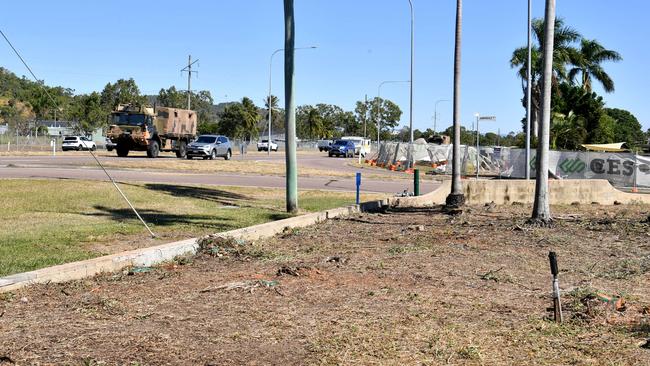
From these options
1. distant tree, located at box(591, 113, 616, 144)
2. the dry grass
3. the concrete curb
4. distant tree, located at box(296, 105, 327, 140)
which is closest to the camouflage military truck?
the dry grass

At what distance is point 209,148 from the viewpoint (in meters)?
44.2

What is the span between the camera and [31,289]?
734 cm

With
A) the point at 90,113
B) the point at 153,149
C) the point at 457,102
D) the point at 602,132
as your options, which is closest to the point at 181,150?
the point at 153,149

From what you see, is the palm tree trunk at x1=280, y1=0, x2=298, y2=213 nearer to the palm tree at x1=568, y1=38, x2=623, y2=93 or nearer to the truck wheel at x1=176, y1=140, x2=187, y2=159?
the truck wheel at x1=176, y1=140, x2=187, y2=159

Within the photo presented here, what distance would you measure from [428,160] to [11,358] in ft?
143

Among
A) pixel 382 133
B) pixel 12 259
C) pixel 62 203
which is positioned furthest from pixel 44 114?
pixel 12 259

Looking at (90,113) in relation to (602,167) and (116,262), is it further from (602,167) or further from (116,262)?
(116,262)

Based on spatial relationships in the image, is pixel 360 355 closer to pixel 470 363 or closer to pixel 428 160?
pixel 470 363

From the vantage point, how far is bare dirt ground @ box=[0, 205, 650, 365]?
17.9ft

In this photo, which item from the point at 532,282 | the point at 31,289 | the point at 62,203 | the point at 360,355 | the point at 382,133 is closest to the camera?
the point at 360,355

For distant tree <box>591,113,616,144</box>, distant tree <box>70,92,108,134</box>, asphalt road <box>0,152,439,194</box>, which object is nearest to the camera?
asphalt road <box>0,152,439,194</box>

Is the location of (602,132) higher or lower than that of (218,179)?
higher

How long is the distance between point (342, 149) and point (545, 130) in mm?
51931

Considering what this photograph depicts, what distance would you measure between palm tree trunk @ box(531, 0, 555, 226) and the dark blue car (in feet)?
169
